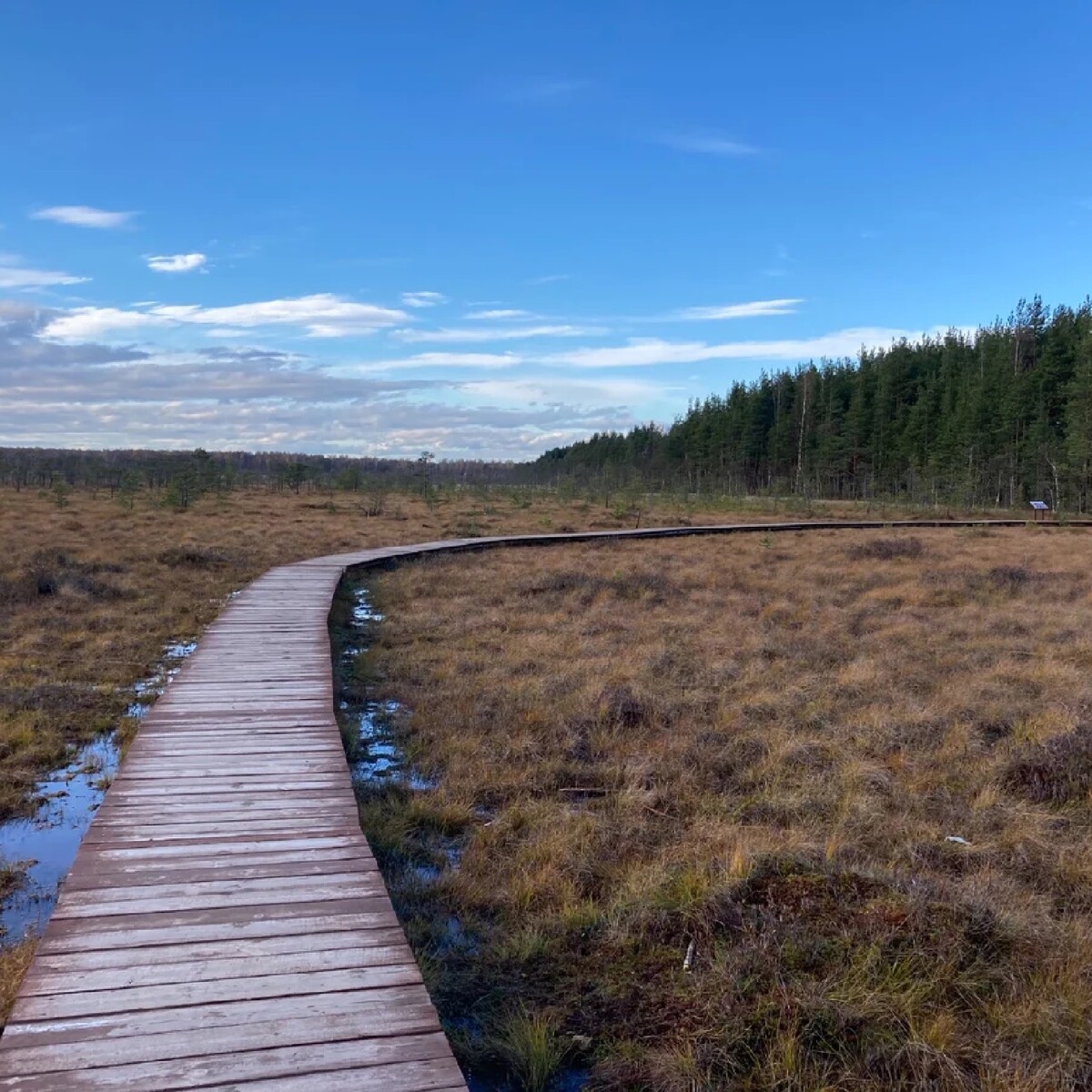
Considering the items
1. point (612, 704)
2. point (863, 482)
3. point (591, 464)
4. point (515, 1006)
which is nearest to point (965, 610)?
point (612, 704)

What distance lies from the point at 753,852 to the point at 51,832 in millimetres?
4237

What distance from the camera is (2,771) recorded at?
6.16m

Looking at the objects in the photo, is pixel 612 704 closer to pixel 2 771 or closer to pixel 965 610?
pixel 2 771

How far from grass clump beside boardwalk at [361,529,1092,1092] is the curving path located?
0.55 m

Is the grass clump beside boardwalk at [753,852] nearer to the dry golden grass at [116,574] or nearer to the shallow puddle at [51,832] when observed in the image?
the shallow puddle at [51,832]

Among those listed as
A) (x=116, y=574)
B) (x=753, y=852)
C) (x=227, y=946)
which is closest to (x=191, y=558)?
(x=116, y=574)

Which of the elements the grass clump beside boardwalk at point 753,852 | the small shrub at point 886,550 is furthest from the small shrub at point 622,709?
the small shrub at point 886,550

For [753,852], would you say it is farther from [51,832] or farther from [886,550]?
[886,550]

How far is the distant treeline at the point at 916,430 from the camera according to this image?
47.7m

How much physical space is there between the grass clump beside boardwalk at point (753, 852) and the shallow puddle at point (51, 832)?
5.73ft

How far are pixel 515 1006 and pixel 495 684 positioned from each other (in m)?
5.22

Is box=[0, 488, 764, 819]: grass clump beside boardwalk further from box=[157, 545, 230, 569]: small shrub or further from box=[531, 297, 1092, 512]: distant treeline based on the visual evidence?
box=[531, 297, 1092, 512]: distant treeline

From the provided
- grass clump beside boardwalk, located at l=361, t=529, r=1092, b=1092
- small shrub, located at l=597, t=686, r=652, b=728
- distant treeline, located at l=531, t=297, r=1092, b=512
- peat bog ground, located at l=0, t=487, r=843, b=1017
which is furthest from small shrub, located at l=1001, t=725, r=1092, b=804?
distant treeline, located at l=531, t=297, r=1092, b=512

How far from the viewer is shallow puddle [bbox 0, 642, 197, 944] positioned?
4355 mm
